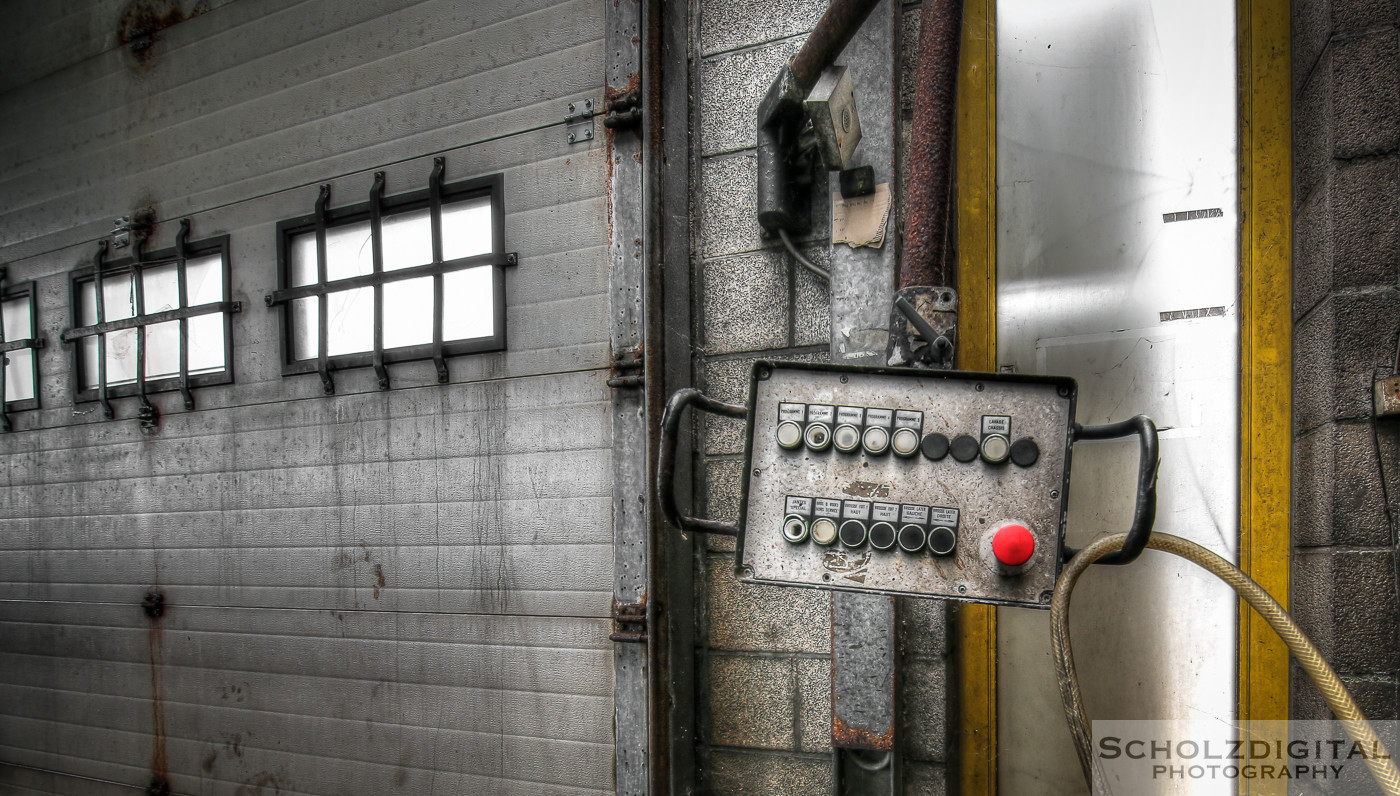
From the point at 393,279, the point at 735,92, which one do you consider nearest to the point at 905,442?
the point at 735,92

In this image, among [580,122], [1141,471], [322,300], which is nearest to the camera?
[1141,471]

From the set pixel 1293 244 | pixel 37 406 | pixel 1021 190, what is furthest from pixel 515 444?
pixel 37 406

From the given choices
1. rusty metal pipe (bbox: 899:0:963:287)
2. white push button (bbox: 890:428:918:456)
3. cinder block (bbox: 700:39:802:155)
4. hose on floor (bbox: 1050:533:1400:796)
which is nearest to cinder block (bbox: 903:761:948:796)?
hose on floor (bbox: 1050:533:1400:796)

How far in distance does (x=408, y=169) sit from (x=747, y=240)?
138 centimetres

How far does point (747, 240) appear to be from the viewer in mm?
2014

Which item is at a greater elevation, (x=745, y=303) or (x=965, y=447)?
(x=745, y=303)

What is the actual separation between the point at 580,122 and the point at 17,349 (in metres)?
3.29

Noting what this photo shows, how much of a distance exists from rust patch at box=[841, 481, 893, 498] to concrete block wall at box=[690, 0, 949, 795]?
829 mm

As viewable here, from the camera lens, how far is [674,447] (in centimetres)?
117

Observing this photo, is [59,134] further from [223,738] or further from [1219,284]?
[1219,284]

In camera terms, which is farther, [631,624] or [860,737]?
[631,624]

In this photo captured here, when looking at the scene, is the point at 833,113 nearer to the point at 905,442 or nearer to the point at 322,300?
the point at 905,442

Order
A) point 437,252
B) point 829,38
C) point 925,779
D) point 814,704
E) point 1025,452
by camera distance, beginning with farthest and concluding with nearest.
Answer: point 437,252 → point 814,704 → point 925,779 → point 829,38 → point 1025,452

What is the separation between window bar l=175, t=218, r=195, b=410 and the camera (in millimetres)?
2883
